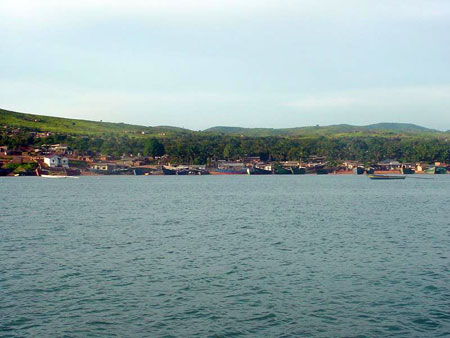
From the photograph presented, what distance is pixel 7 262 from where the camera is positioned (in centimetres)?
2822

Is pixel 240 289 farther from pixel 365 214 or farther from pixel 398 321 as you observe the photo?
pixel 365 214

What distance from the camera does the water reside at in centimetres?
1848

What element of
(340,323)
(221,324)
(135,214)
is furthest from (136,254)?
(135,214)

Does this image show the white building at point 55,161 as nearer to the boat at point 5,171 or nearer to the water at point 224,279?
the boat at point 5,171

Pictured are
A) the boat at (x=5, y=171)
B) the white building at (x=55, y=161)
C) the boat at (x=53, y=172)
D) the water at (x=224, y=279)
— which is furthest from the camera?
the white building at (x=55, y=161)

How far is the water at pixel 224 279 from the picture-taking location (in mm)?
18484

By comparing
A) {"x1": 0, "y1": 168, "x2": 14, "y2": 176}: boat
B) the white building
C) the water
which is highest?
the white building

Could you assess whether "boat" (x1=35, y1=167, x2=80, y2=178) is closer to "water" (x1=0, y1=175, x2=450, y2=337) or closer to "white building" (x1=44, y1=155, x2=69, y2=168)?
"white building" (x1=44, y1=155, x2=69, y2=168)

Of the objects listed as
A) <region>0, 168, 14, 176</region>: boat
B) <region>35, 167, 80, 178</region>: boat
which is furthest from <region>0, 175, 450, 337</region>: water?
<region>0, 168, 14, 176</region>: boat

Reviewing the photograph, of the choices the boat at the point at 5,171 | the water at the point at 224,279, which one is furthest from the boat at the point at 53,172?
the water at the point at 224,279

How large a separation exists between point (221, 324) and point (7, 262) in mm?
14866

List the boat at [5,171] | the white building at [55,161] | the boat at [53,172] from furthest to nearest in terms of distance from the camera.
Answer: the white building at [55,161], the boat at [53,172], the boat at [5,171]

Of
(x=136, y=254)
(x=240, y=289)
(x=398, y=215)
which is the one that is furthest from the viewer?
(x=398, y=215)

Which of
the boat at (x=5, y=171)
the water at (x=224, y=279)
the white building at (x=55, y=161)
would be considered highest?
the white building at (x=55, y=161)
